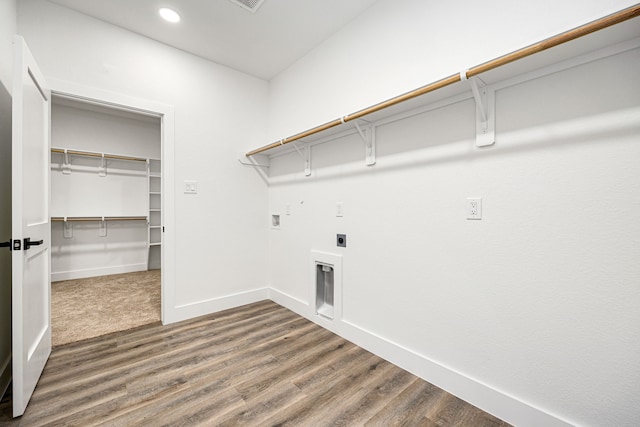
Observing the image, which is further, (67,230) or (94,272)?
(94,272)

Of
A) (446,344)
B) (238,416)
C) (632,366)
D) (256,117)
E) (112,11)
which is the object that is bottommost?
(238,416)

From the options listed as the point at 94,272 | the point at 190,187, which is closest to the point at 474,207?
the point at 190,187

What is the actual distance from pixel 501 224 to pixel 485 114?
22.9 inches

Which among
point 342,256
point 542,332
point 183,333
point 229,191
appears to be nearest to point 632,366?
point 542,332

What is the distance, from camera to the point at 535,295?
1.28 m

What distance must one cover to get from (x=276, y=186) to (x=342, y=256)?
123 centimetres

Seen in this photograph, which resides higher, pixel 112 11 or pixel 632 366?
pixel 112 11

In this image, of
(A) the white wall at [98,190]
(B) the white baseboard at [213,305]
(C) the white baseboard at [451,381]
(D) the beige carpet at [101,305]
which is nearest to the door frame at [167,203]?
(B) the white baseboard at [213,305]

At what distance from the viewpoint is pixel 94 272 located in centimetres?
414

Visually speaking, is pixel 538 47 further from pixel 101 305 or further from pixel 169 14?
pixel 101 305

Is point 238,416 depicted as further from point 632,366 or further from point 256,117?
point 256,117

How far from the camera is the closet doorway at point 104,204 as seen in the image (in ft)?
12.4

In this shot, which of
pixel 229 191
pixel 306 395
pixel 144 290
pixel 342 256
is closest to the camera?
pixel 306 395

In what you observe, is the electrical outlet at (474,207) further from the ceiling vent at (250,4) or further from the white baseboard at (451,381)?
the ceiling vent at (250,4)
